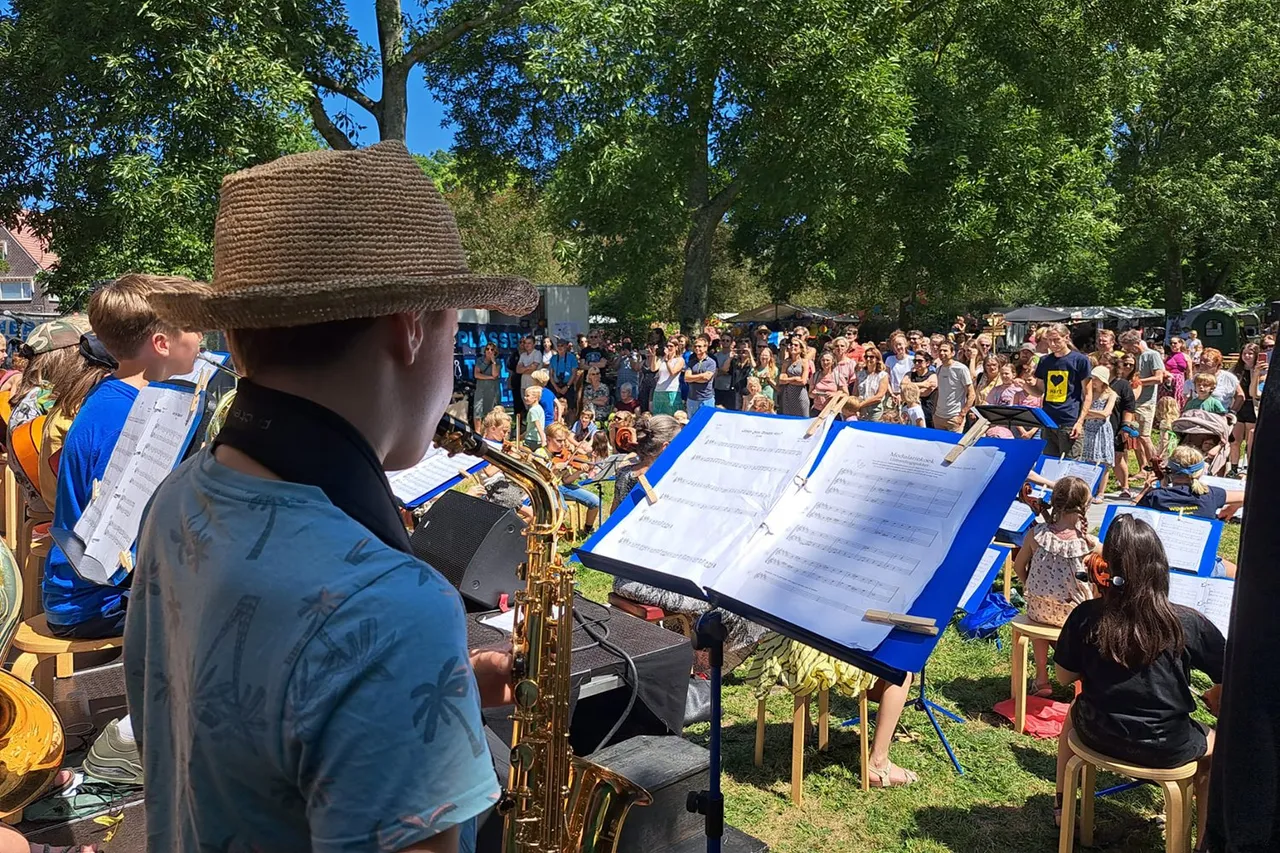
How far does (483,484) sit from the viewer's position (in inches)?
262

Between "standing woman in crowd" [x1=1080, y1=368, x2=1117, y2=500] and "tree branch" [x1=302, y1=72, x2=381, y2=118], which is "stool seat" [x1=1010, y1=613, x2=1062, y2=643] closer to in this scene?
"standing woman in crowd" [x1=1080, y1=368, x2=1117, y2=500]

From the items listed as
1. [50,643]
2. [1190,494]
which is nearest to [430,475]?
[50,643]

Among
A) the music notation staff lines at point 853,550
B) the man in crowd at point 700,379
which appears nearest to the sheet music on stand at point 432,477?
the music notation staff lines at point 853,550

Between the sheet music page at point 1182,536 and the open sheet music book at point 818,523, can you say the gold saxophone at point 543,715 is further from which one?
the sheet music page at point 1182,536

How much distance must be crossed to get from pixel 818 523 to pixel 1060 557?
2.85 meters

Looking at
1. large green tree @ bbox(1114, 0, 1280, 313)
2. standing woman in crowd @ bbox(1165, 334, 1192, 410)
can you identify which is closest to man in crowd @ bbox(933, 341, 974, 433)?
standing woman in crowd @ bbox(1165, 334, 1192, 410)

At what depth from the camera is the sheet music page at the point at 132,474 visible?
3016 millimetres

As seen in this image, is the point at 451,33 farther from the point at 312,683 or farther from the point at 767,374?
the point at 312,683

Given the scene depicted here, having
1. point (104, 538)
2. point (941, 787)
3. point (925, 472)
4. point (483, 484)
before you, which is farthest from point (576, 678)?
point (483, 484)

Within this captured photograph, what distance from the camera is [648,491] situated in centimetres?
294

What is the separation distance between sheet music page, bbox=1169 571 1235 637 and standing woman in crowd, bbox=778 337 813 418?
8.70 meters

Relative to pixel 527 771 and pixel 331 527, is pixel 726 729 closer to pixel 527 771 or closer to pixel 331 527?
pixel 527 771

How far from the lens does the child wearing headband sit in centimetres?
624

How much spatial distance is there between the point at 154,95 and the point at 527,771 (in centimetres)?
1336
